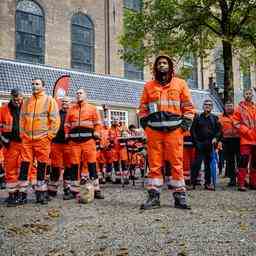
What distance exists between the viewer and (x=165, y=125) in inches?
278

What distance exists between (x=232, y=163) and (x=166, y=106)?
14.2 ft

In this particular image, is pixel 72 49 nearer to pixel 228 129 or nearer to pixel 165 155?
pixel 228 129

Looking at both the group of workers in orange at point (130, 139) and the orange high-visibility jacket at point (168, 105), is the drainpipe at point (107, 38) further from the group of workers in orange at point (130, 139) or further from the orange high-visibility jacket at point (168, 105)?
the orange high-visibility jacket at point (168, 105)

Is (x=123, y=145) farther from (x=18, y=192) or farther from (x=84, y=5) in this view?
(x=84, y=5)

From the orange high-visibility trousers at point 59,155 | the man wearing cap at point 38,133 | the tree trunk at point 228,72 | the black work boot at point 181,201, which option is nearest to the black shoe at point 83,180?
the orange high-visibility trousers at point 59,155

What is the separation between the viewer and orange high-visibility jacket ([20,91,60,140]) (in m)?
7.80

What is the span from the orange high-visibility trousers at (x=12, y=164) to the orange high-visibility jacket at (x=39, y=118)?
385 mm

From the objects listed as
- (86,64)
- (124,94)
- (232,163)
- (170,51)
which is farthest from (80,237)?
(86,64)

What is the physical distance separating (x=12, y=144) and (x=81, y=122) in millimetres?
1331

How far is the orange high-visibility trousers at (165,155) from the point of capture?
700 centimetres

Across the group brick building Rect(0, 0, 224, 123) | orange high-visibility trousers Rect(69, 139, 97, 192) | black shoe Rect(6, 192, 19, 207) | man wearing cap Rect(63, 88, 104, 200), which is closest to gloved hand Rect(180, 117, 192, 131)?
man wearing cap Rect(63, 88, 104, 200)

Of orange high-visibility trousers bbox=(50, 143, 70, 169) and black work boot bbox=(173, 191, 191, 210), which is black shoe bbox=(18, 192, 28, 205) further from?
black work boot bbox=(173, 191, 191, 210)

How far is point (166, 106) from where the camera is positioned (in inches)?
281

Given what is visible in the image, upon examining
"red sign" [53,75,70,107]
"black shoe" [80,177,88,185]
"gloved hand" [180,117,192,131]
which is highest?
"red sign" [53,75,70,107]
